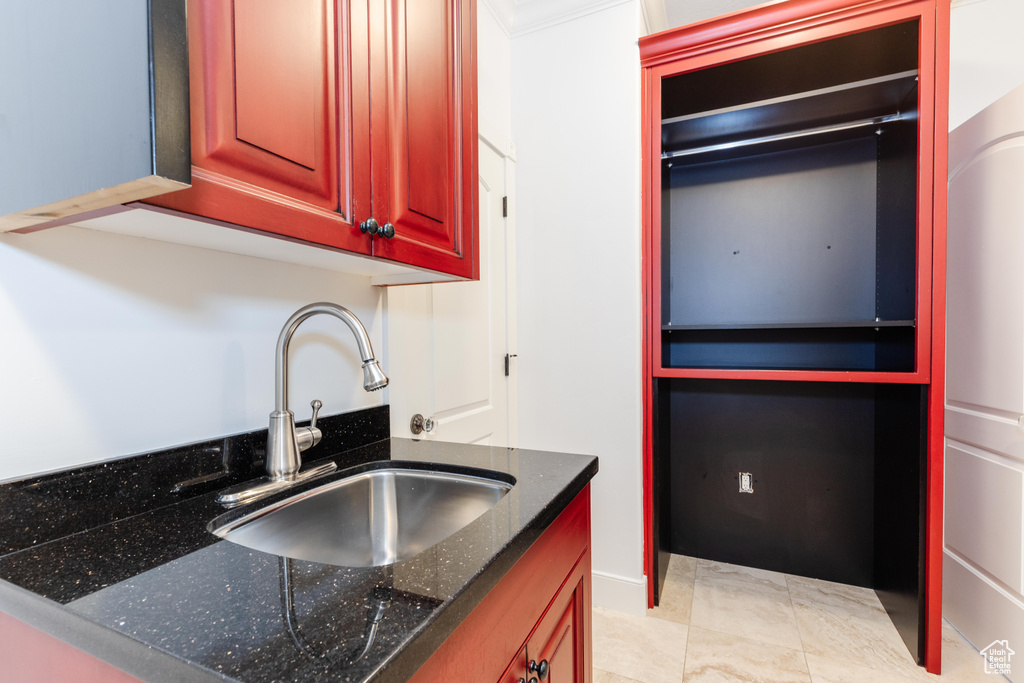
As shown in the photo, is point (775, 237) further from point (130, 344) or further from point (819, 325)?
point (130, 344)

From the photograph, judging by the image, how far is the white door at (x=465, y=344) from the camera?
4.68 feet

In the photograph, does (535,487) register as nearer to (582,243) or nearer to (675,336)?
(582,243)

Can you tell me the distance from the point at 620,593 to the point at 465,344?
1.25 m

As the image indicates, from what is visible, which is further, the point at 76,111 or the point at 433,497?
the point at 433,497

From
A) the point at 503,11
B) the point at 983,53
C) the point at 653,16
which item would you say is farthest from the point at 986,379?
the point at 503,11

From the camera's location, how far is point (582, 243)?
198cm

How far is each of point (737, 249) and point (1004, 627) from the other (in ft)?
5.46

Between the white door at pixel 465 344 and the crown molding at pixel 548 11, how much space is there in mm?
630

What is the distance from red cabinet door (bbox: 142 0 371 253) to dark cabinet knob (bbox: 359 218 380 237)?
0.01m

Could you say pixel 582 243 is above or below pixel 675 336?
above

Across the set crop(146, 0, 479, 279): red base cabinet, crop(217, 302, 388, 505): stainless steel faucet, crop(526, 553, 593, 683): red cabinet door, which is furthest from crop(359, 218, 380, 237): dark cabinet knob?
crop(526, 553, 593, 683): red cabinet door

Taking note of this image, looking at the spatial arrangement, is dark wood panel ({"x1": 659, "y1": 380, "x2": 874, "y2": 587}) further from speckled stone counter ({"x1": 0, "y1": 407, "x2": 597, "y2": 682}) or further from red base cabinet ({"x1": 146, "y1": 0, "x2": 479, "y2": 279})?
speckled stone counter ({"x1": 0, "y1": 407, "x2": 597, "y2": 682})

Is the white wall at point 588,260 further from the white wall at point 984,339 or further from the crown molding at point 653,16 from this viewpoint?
the white wall at point 984,339

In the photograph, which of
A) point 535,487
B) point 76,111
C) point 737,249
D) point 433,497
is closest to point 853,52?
point 737,249
